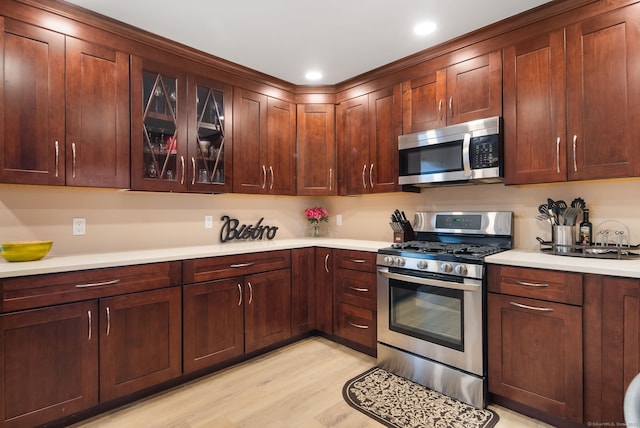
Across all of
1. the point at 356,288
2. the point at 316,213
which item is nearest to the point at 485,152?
the point at 356,288

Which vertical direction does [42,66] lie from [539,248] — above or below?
above

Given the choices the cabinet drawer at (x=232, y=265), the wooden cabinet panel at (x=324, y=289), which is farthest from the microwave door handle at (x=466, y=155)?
the cabinet drawer at (x=232, y=265)

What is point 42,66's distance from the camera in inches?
79.7

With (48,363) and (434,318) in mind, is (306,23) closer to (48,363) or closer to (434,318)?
(434,318)

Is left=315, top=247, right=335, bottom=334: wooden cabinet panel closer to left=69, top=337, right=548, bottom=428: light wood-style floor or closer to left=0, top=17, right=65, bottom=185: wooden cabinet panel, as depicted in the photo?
left=69, top=337, right=548, bottom=428: light wood-style floor

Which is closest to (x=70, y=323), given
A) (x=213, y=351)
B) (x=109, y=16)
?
(x=213, y=351)

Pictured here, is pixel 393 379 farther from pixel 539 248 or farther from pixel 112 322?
pixel 112 322

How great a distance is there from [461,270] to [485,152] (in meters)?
0.89

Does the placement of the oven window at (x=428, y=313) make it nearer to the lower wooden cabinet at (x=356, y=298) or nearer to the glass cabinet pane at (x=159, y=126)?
the lower wooden cabinet at (x=356, y=298)

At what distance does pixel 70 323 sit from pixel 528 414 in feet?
8.91

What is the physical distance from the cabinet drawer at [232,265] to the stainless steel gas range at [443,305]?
2.88 feet

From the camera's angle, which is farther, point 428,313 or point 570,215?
point 428,313

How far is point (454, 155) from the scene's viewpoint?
8.41ft

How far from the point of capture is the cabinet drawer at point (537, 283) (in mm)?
1803
